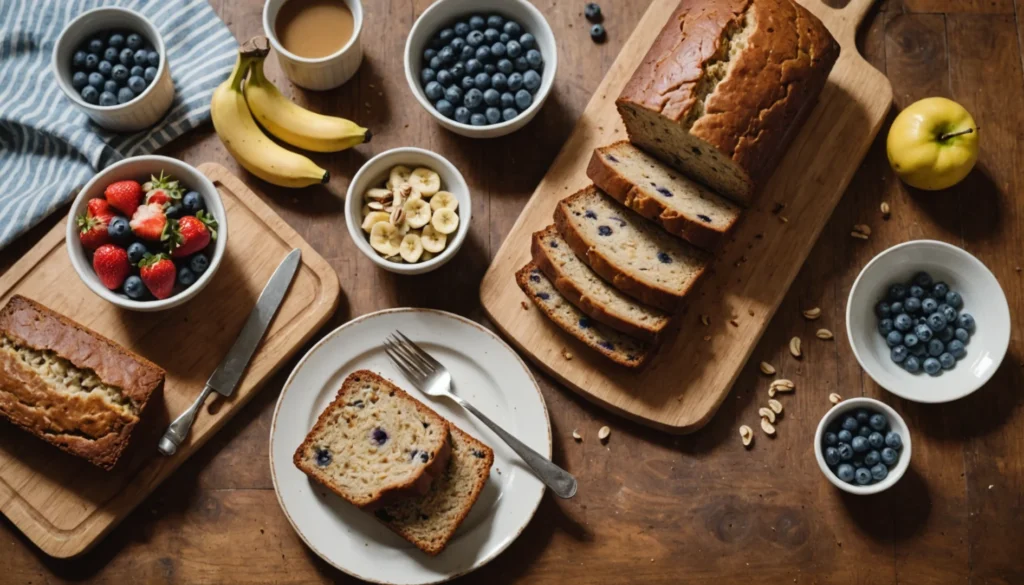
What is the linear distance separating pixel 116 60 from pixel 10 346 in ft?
3.29

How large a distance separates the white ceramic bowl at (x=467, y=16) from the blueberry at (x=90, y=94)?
3.41 feet

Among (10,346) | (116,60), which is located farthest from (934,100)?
(10,346)

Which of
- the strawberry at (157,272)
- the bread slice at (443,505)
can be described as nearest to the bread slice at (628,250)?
the bread slice at (443,505)

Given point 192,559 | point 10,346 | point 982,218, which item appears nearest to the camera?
point 10,346

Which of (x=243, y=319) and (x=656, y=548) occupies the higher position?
(x=243, y=319)

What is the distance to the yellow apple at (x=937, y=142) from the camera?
294 cm

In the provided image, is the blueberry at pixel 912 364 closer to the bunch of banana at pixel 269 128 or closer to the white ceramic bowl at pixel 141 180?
the bunch of banana at pixel 269 128

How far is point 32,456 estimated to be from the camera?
9.25ft

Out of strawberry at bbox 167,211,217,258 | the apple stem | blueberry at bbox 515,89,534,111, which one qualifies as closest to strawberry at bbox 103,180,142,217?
strawberry at bbox 167,211,217,258

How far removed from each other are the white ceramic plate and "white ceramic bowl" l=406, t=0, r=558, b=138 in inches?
25.5

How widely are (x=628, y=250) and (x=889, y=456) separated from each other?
3.54 ft

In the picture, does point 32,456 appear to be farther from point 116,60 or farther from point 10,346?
point 116,60

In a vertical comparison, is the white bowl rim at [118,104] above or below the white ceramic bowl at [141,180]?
above

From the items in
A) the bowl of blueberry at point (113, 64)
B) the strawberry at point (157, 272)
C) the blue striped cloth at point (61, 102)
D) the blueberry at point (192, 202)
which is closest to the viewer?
the strawberry at point (157, 272)
